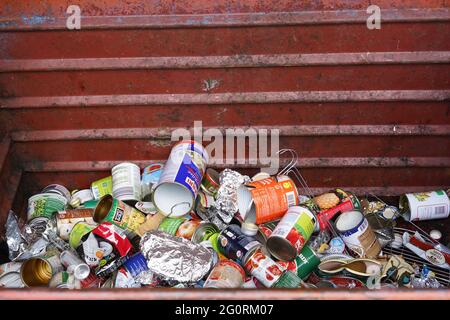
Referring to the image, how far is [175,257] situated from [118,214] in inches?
19.2

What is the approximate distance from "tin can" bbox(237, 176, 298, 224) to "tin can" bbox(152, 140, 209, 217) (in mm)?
292

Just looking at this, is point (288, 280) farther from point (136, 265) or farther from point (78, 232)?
point (78, 232)

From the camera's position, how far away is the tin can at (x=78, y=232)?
2.80 meters

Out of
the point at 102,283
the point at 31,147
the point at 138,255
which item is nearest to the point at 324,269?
the point at 138,255

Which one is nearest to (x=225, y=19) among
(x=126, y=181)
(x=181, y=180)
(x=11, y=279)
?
(x=181, y=180)

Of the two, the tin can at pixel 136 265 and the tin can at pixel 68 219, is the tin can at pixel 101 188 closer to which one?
the tin can at pixel 68 219

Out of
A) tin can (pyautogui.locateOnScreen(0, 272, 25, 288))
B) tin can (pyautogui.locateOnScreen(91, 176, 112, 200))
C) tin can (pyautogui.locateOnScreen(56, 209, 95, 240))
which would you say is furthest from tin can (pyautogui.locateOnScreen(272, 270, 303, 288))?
tin can (pyautogui.locateOnScreen(0, 272, 25, 288))

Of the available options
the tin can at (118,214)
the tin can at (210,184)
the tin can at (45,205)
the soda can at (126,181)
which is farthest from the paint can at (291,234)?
the tin can at (45,205)

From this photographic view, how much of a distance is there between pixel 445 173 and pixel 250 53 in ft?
4.68

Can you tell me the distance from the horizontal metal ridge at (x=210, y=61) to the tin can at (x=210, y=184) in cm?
64

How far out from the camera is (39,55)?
2908 millimetres

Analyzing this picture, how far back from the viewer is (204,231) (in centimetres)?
287

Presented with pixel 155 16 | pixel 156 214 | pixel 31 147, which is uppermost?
pixel 155 16
